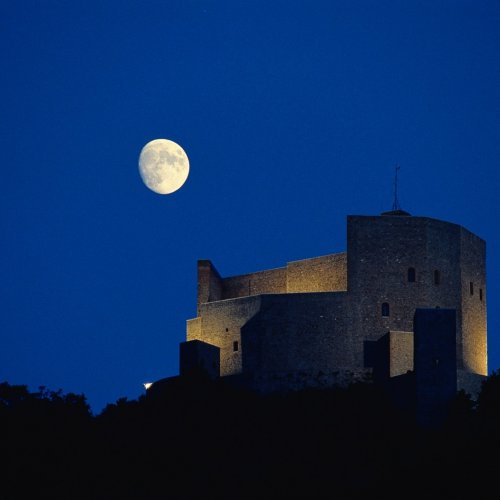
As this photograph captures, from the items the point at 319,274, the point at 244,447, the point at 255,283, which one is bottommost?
the point at 244,447

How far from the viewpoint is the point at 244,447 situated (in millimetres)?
57969

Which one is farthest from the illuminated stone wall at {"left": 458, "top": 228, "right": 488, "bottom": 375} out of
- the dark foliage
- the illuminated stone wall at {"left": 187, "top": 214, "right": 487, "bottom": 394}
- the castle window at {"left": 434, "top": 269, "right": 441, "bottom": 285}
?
the dark foliage

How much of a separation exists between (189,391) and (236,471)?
6.08 metres

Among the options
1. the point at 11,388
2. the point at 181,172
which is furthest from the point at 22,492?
the point at 181,172

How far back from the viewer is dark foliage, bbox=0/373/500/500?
53031mm

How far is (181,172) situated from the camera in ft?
270

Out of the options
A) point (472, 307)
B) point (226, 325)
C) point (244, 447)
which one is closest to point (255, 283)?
point (226, 325)

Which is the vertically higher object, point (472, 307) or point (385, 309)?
point (472, 307)

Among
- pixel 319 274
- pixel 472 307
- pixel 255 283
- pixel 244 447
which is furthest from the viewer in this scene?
pixel 255 283

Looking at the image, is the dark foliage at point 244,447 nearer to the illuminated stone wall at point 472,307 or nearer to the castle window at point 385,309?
the castle window at point 385,309

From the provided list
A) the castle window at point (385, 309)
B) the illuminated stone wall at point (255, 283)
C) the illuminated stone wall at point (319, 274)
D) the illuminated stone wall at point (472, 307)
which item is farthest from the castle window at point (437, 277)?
the illuminated stone wall at point (255, 283)

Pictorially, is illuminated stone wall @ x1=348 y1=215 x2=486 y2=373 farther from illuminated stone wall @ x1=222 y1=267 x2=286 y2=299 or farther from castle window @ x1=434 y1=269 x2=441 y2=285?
illuminated stone wall @ x1=222 y1=267 x2=286 y2=299

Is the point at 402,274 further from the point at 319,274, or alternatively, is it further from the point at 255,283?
the point at 255,283

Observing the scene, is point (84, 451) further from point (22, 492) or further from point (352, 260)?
point (352, 260)
